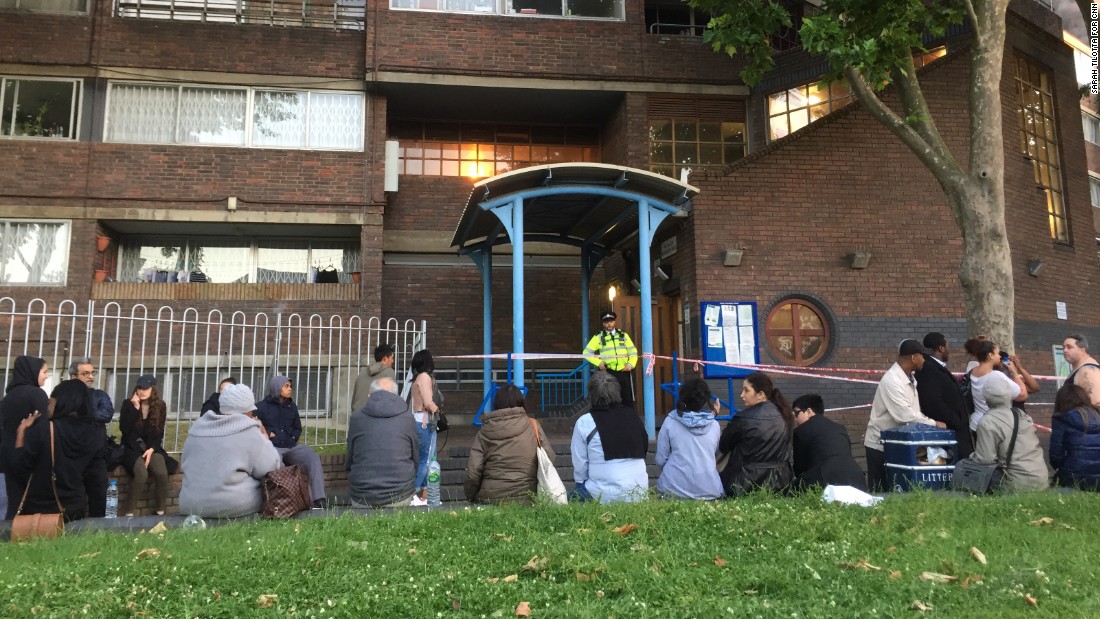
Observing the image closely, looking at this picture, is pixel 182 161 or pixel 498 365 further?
pixel 498 365

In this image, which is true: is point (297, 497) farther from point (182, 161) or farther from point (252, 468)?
point (182, 161)

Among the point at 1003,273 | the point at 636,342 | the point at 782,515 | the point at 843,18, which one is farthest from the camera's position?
the point at 636,342

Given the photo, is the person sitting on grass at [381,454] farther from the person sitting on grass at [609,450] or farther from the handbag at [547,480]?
the person sitting on grass at [609,450]

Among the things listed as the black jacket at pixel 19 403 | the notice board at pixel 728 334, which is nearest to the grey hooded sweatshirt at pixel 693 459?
the notice board at pixel 728 334

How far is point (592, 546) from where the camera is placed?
14.5ft

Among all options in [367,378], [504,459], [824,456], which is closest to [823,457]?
[824,456]

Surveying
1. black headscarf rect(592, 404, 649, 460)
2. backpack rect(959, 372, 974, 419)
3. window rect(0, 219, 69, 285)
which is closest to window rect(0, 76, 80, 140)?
window rect(0, 219, 69, 285)

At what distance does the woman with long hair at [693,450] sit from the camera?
5867mm

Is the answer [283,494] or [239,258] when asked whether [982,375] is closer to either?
[283,494]

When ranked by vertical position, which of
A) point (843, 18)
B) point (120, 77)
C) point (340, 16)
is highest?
point (340, 16)

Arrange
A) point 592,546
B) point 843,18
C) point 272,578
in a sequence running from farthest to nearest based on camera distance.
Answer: point 843,18 < point 592,546 < point 272,578

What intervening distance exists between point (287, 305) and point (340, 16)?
592cm

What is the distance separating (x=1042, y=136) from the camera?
13.8 m

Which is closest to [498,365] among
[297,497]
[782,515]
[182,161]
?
[182,161]
